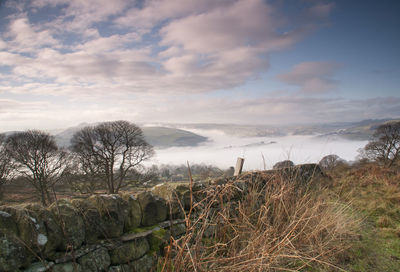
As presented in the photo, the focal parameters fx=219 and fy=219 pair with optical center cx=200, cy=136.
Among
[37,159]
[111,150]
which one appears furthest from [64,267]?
[37,159]

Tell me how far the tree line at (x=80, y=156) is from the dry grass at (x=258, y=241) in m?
16.3

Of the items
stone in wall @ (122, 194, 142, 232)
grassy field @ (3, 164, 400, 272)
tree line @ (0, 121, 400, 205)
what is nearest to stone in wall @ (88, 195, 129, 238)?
stone in wall @ (122, 194, 142, 232)

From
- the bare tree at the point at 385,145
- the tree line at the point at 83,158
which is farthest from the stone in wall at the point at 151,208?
the bare tree at the point at 385,145

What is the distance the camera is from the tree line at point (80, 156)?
58.9 ft

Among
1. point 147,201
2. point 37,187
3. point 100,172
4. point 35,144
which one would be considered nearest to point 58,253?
point 147,201

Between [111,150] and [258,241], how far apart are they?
20386 mm

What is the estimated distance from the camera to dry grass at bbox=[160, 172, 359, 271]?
1847 millimetres

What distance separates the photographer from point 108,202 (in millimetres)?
2895

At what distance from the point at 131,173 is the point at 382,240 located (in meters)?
20.3

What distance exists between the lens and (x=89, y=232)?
266 cm

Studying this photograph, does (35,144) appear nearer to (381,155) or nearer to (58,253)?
(58,253)

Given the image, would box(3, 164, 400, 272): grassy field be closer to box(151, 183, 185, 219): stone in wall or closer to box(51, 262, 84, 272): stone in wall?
box(151, 183, 185, 219): stone in wall

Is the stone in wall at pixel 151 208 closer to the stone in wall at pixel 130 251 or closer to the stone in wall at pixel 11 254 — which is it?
the stone in wall at pixel 130 251

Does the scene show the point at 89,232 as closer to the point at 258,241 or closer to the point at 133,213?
the point at 133,213
